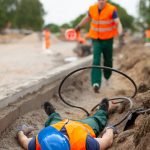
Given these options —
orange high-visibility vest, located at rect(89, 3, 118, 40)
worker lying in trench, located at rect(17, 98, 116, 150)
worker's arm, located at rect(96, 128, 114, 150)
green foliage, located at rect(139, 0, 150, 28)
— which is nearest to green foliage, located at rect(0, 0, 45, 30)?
green foliage, located at rect(139, 0, 150, 28)

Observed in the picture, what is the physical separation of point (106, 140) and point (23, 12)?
8511cm

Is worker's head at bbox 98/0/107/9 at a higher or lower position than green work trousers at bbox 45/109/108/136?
higher

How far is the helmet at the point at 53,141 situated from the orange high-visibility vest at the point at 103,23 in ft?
17.9

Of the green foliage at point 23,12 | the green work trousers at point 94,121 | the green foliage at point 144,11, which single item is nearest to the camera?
the green work trousers at point 94,121

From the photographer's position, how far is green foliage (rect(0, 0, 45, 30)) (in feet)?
292

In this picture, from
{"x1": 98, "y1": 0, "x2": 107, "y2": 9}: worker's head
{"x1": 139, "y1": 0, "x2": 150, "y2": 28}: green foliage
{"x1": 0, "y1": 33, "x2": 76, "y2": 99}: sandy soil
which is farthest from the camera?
{"x1": 139, "y1": 0, "x2": 150, "y2": 28}: green foliage

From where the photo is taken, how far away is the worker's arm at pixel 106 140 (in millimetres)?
5805

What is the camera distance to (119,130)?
6859mm

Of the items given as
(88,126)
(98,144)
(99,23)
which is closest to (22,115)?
(88,126)

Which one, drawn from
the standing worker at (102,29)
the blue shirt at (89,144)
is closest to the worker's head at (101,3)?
the standing worker at (102,29)

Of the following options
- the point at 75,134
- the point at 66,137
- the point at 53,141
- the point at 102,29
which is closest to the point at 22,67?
the point at 102,29

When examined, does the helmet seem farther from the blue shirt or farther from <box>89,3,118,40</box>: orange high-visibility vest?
<box>89,3,118,40</box>: orange high-visibility vest

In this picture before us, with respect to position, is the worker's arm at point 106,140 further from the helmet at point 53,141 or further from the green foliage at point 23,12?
the green foliage at point 23,12

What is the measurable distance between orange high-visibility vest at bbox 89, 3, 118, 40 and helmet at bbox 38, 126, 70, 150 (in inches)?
215
